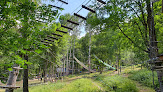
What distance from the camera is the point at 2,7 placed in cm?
326

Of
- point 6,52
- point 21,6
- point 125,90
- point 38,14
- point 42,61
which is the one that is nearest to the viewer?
point 6,52

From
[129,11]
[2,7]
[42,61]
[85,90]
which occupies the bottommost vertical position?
[85,90]

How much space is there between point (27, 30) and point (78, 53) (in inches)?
893

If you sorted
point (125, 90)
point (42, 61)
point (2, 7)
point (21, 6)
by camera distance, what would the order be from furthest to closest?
point (42, 61)
point (125, 90)
point (21, 6)
point (2, 7)

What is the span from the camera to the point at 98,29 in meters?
6.75

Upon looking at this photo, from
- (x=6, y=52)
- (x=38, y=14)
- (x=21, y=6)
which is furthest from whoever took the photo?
(x=38, y=14)

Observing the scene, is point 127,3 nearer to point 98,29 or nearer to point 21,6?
point 98,29

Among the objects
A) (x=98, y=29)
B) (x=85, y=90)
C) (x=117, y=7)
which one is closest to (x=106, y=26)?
(x=98, y=29)

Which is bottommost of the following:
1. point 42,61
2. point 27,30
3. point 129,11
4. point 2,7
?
point 42,61

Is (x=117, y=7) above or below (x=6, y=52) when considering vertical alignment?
above

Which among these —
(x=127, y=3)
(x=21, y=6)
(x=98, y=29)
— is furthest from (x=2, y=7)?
(x=127, y=3)

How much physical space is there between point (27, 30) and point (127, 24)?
4.97 m

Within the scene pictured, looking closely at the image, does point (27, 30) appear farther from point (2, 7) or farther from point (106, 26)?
point (106, 26)

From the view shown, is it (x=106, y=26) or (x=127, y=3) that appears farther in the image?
(x=106, y=26)
